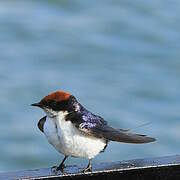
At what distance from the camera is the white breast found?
199 centimetres

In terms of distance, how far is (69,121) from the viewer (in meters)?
2.04

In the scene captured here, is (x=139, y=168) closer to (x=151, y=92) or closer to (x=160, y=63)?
(x=151, y=92)

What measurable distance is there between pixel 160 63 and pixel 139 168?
15.4ft

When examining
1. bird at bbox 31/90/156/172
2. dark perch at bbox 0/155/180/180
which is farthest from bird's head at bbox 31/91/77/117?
dark perch at bbox 0/155/180/180

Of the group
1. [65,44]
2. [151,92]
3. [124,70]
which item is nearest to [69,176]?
[151,92]

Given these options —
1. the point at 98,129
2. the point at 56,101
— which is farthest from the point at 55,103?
the point at 98,129

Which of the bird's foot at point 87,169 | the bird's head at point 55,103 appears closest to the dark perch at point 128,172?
the bird's foot at point 87,169

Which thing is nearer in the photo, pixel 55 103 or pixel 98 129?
pixel 55 103

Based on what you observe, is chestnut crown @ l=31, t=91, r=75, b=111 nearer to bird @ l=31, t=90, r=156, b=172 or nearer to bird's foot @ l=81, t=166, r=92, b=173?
bird @ l=31, t=90, r=156, b=172

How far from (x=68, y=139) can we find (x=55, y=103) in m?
0.09

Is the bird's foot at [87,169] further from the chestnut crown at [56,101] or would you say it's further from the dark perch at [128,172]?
the chestnut crown at [56,101]

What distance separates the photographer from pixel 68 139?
200 cm

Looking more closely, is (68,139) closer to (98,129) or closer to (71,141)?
(71,141)

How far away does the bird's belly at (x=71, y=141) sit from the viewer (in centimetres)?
199
